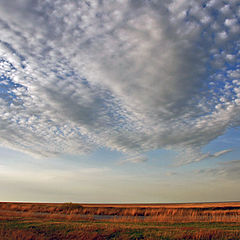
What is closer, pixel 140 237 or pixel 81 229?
pixel 140 237

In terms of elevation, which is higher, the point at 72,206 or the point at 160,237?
the point at 72,206

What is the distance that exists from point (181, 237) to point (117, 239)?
464 cm

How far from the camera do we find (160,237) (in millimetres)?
18891

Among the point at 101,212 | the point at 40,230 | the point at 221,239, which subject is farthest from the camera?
the point at 101,212

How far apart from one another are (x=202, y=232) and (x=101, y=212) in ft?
103

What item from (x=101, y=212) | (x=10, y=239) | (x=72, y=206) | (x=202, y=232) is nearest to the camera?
(x=10, y=239)

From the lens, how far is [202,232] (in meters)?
19.8

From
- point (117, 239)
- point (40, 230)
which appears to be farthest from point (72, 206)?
point (117, 239)

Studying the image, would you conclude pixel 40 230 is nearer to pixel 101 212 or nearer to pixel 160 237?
pixel 160 237

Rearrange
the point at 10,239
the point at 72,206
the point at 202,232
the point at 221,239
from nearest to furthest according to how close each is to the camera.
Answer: the point at 10,239 → the point at 221,239 → the point at 202,232 → the point at 72,206

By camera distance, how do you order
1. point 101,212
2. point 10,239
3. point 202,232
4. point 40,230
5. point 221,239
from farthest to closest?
point 101,212 → point 40,230 → point 202,232 → point 221,239 → point 10,239

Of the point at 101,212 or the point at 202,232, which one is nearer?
the point at 202,232

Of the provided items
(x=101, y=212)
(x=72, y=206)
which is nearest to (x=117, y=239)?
(x=101, y=212)

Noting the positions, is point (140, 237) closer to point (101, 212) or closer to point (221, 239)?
point (221, 239)
